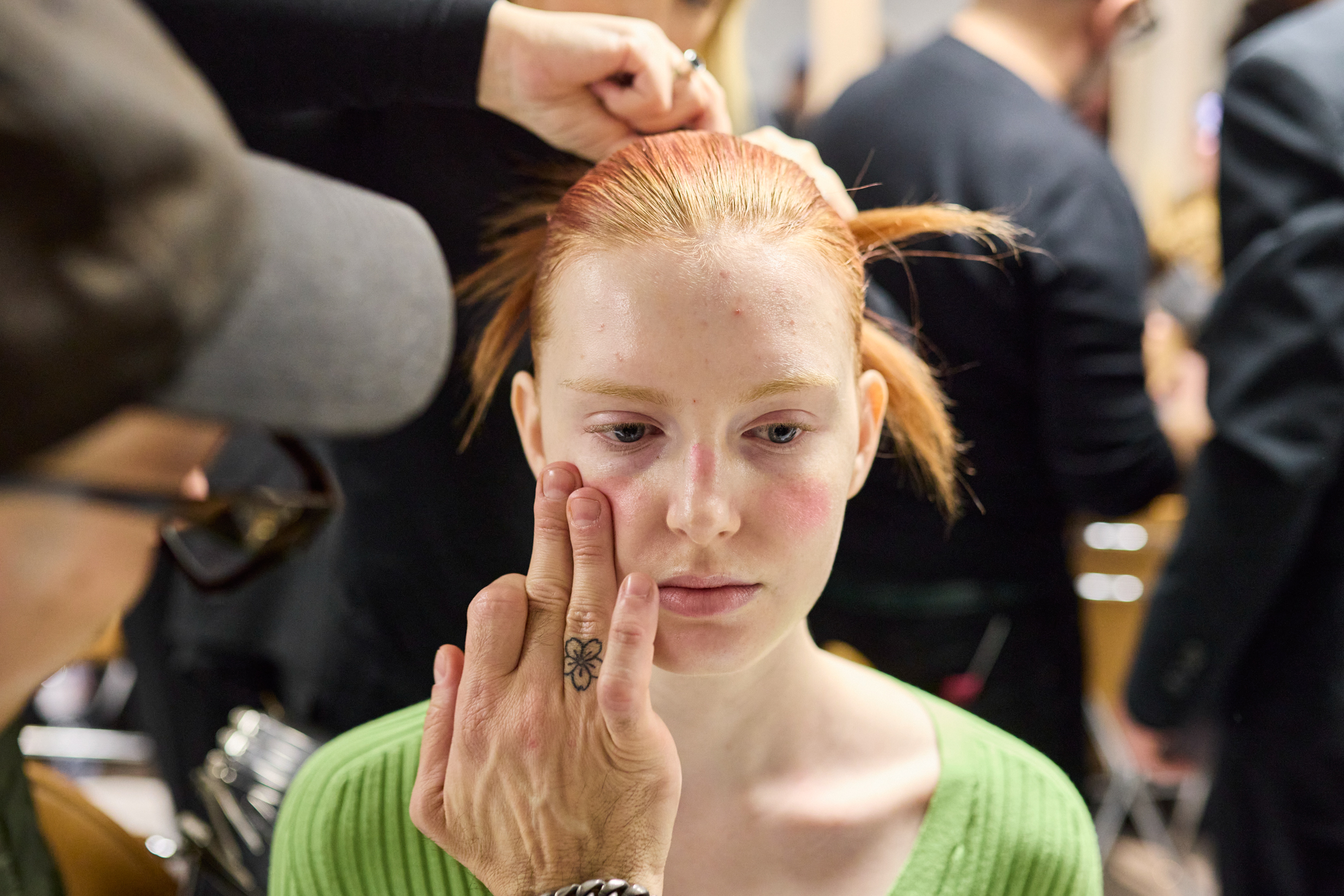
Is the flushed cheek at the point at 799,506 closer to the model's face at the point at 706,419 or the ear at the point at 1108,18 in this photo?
the model's face at the point at 706,419

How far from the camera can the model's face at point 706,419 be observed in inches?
23.7

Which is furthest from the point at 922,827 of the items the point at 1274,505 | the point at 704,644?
the point at 1274,505

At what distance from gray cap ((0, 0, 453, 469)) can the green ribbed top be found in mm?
326

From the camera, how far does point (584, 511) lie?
603 millimetres

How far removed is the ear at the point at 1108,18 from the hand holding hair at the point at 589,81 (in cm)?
55

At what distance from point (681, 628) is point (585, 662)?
0.06 metres

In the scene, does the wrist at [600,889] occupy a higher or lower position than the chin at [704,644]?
lower

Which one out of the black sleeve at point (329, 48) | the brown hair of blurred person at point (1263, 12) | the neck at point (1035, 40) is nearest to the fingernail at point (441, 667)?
the black sleeve at point (329, 48)

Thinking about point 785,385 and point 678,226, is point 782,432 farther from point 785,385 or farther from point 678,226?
point 678,226

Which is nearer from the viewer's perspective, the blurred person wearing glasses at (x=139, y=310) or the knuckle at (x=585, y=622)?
the blurred person wearing glasses at (x=139, y=310)

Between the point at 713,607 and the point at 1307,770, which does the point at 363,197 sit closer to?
the point at 713,607

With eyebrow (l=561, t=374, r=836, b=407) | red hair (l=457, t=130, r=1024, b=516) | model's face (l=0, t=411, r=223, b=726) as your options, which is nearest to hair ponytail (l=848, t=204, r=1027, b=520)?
red hair (l=457, t=130, r=1024, b=516)

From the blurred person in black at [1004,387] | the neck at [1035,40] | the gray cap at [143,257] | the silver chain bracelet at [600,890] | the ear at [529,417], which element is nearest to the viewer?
the gray cap at [143,257]

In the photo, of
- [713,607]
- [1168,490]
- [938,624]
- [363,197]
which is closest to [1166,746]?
[1168,490]
